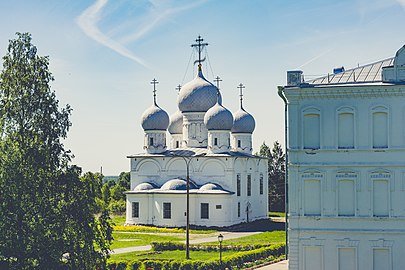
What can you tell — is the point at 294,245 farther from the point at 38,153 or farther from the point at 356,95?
the point at 38,153

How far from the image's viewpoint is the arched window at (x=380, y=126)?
26531mm

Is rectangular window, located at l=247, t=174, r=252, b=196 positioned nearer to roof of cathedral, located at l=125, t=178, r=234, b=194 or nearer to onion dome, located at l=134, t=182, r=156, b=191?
roof of cathedral, located at l=125, t=178, r=234, b=194

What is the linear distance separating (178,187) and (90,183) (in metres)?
33.8

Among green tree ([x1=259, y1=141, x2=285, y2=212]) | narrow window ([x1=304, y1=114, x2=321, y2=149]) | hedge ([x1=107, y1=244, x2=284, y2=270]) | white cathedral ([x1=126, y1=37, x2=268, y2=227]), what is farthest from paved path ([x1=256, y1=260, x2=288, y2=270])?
green tree ([x1=259, y1=141, x2=285, y2=212])

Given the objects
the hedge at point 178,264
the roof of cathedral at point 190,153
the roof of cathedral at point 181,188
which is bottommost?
the hedge at point 178,264

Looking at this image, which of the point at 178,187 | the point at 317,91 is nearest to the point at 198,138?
the point at 178,187

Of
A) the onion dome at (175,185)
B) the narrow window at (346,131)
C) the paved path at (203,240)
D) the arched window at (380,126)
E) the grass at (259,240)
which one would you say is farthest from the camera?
the onion dome at (175,185)

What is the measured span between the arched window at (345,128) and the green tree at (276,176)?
5584 cm

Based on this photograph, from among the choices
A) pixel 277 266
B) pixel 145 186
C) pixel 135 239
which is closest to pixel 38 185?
pixel 277 266

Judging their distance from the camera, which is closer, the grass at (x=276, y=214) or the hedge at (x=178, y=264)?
the hedge at (x=178, y=264)

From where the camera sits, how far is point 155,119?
208ft

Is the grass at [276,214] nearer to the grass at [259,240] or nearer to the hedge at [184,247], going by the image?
the grass at [259,240]

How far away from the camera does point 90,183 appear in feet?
80.9

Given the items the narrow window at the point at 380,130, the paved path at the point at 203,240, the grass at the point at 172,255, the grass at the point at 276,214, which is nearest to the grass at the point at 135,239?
the paved path at the point at 203,240
